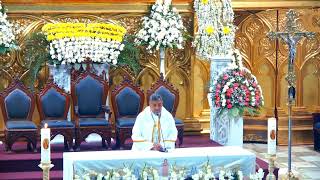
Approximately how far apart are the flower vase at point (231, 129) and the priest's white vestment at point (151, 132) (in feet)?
7.41

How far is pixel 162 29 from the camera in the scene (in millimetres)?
12188

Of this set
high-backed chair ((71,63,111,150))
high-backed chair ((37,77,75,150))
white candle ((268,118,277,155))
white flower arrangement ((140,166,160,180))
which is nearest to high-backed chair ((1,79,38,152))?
high-backed chair ((37,77,75,150))

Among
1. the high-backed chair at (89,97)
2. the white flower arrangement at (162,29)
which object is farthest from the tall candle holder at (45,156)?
the white flower arrangement at (162,29)

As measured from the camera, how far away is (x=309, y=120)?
13.8 meters

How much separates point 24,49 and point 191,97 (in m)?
3.10

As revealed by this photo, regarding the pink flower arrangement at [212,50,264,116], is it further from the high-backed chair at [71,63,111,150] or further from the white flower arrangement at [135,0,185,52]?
the white flower arrangement at [135,0,185,52]

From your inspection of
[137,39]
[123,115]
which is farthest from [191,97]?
[123,115]

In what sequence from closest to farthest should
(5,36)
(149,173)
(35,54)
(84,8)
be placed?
(149,173)
(5,36)
(35,54)
(84,8)

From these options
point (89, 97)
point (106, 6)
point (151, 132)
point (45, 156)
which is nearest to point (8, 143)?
point (89, 97)

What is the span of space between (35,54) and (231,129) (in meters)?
3.67

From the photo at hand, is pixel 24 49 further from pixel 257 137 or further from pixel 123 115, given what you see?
pixel 257 137

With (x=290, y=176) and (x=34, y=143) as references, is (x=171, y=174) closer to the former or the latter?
(x=290, y=176)

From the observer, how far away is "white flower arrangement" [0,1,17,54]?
36.9 feet

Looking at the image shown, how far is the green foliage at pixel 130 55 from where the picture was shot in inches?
472
